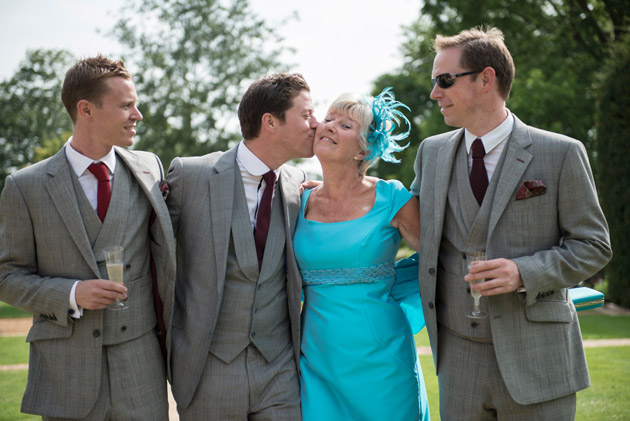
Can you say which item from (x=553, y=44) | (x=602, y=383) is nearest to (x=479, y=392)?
(x=602, y=383)

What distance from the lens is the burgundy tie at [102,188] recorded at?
368 cm

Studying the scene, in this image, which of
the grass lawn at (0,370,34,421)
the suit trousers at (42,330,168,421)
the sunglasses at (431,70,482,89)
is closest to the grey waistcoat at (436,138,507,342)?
the sunglasses at (431,70,482,89)

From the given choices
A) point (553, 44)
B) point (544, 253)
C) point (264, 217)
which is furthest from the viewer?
point (553, 44)

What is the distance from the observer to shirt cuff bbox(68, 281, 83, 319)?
3.46 metres

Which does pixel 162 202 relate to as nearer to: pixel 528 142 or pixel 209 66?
pixel 528 142

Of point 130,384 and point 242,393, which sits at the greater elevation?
point 130,384

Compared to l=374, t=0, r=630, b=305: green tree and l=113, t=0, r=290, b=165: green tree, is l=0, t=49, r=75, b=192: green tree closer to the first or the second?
l=113, t=0, r=290, b=165: green tree

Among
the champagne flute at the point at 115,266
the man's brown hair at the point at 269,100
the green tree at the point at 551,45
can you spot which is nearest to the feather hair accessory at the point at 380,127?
the man's brown hair at the point at 269,100

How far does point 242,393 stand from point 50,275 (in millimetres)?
1288

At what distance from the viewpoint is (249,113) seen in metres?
4.29

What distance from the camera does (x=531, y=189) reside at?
137 inches

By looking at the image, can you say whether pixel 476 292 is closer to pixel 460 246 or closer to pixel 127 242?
pixel 460 246

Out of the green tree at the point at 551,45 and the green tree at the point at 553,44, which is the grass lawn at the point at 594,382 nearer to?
the green tree at the point at 553,44

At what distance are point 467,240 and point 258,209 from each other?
131cm
